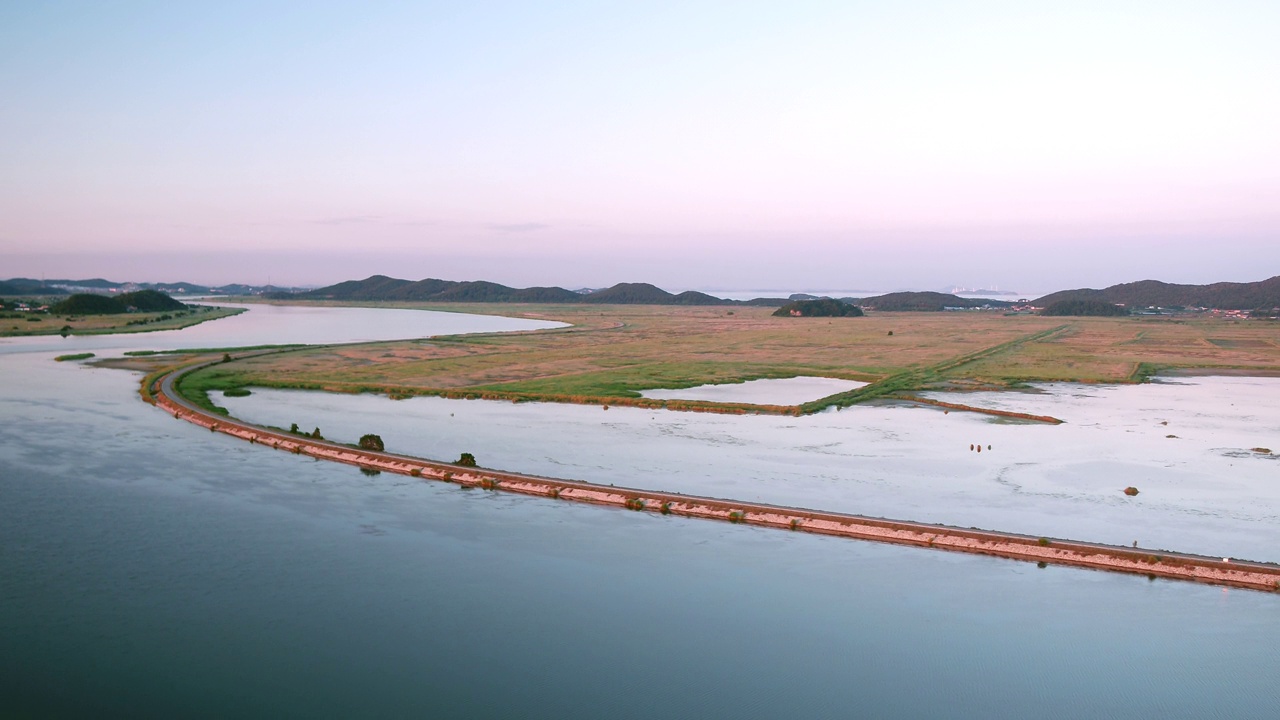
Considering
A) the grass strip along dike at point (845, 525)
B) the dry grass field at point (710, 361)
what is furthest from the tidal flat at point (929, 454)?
the dry grass field at point (710, 361)

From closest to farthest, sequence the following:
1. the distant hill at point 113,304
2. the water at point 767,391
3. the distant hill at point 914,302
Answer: the water at point 767,391 < the distant hill at point 113,304 < the distant hill at point 914,302

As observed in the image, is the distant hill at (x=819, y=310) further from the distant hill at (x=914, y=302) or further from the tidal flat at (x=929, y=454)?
the tidal flat at (x=929, y=454)

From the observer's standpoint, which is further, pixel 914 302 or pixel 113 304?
pixel 914 302

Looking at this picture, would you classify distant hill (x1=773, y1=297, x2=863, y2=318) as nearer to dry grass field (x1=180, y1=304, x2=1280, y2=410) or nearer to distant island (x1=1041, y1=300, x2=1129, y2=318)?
distant island (x1=1041, y1=300, x2=1129, y2=318)

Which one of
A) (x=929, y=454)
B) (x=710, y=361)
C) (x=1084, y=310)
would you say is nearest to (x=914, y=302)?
(x=1084, y=310)

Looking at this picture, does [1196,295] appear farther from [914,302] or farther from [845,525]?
[845,525]

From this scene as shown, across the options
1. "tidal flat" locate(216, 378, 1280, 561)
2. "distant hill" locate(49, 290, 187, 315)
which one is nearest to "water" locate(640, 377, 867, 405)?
"tidal flat" locate(216, 378, 1280, 561)
